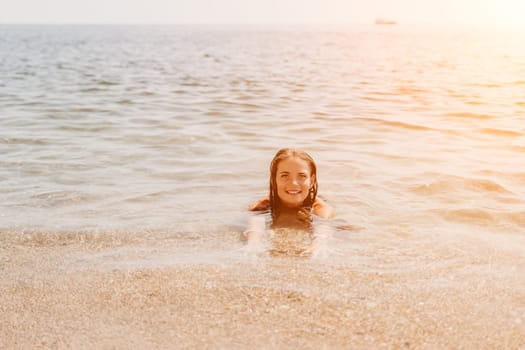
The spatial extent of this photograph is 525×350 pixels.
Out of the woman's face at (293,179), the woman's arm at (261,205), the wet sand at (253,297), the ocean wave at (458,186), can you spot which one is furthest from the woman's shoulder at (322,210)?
the ocean wave at (458,186)

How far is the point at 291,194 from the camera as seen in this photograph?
206 inches

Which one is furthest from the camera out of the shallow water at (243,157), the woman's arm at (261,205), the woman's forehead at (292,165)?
the woman's arm at (261,205)

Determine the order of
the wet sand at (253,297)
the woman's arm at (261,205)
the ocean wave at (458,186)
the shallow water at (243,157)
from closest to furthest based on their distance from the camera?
the wet sand at (253,297)
the shallow water at (243,157)
the woman's arm at (261,205)
the ocean wave at (458,186)

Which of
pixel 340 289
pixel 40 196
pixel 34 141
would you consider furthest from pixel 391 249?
pixel 34 141

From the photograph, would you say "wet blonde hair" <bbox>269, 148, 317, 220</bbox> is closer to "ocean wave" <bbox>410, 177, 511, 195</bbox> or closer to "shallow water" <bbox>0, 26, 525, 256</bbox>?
"shallow water" <bbox>0, 26, 525, 256</bbox>

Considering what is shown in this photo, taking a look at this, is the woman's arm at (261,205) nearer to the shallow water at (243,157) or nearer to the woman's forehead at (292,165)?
the shallow water at (243,157)

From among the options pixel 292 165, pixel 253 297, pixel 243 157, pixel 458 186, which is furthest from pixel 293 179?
pixel 243 157

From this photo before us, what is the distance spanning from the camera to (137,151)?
8195mm

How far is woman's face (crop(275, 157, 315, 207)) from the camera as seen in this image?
5184 millimetres

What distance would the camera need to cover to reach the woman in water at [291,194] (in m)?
5.19

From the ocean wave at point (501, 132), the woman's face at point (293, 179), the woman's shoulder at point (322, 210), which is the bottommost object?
the ocean wave at point (501, 132)

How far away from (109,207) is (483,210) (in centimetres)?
359

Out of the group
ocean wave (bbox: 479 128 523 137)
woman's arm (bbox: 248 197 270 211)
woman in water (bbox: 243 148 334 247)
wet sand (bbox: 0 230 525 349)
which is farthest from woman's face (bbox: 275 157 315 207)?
ocean wave (bbox: 479 128 523 137)

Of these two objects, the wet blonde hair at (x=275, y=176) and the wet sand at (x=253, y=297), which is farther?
the wet blonde hair at (x=275, y=176)
